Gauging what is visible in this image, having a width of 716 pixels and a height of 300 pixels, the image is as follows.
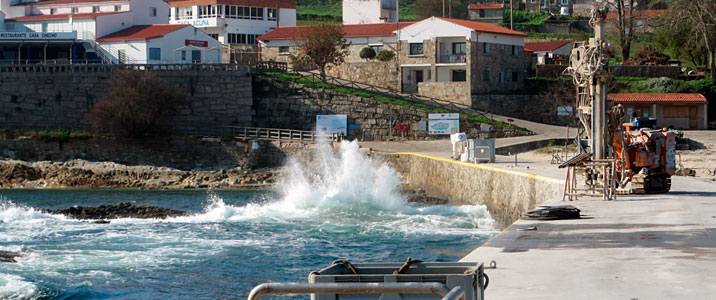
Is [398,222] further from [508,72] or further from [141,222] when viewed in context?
[508,72]

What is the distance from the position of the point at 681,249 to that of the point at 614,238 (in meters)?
1.75

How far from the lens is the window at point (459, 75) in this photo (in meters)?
58.9

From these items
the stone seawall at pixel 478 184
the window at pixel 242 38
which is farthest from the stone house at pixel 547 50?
the stone seawall at pixel 478 184

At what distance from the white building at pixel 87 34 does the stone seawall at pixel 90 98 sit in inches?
117

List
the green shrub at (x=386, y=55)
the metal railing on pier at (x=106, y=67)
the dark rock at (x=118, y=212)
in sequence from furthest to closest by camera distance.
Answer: the green shrub at (x=386, y=55)
the metal railing on pier at (x=106, y=67)
the dark rock at (x=118, y=212)

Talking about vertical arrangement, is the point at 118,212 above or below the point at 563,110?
below

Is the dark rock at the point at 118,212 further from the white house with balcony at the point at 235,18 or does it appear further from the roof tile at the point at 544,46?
the roof tile at the point at 544,46

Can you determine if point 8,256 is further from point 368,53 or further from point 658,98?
point 658,98

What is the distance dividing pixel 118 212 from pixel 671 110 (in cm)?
3123

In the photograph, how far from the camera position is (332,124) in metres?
55.7

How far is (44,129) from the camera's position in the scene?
57406mm

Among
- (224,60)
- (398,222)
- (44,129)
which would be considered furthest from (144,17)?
(398,222)

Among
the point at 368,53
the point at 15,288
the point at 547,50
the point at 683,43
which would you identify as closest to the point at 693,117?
the point at 683,43

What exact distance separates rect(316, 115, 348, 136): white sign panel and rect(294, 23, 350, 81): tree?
4.06m
